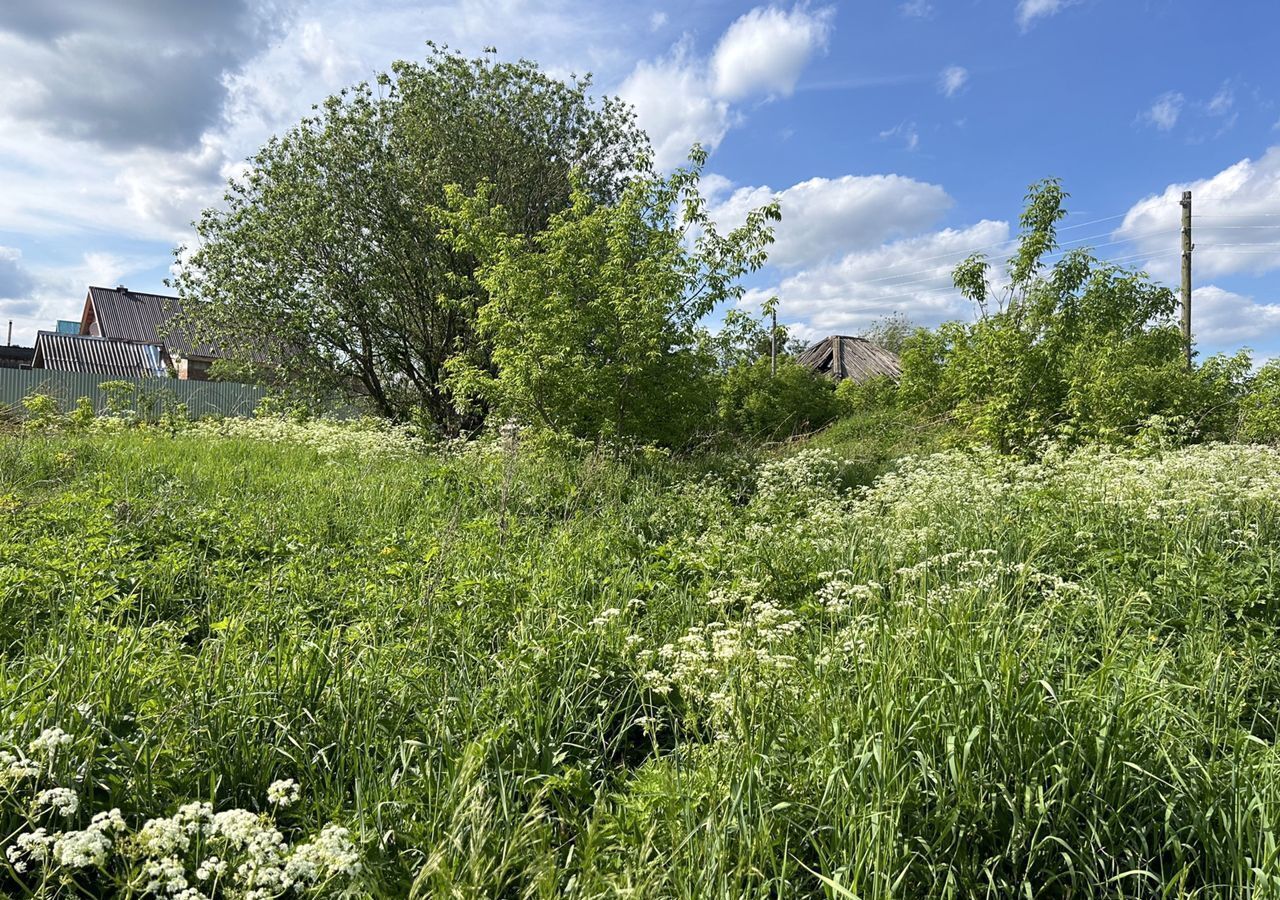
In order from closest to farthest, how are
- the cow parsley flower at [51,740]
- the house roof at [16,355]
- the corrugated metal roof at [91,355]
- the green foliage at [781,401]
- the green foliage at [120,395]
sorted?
the cow parsley flower at [51,740] → the green foliage at [120,395] → the green foliage at [781,401] → the corrugated metal roof at [91,355] → the house roof at [16,355]

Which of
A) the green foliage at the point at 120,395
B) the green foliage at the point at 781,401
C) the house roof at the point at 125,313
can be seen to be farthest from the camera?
the house roof at the point at 125,313

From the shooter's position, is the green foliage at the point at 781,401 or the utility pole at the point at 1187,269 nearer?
the utility pole at the point at 1187,269

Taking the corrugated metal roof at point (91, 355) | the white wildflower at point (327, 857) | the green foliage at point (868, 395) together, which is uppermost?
the corrugated metal roof at point (91, 355)

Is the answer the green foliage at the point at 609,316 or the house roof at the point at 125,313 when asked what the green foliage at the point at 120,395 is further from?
the house roof at the point at 125,313

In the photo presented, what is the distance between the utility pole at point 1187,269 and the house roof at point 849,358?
1442 centimetres

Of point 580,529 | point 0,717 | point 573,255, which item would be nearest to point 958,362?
point 573,255

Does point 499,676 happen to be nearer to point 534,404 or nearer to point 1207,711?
point 1207,711

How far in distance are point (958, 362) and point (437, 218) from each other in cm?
889

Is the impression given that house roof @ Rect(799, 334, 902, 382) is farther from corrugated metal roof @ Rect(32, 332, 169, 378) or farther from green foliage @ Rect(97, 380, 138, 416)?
corrugated metal roof @ Rect(32, 332, 169, 378)

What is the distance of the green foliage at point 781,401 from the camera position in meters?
19.7

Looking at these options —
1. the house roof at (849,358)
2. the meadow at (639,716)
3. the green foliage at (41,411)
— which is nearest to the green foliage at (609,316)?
the meadow at (639,716)

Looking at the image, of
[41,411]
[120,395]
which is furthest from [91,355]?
[41,411]

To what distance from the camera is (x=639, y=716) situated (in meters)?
2.91

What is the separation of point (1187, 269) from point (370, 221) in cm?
1650
